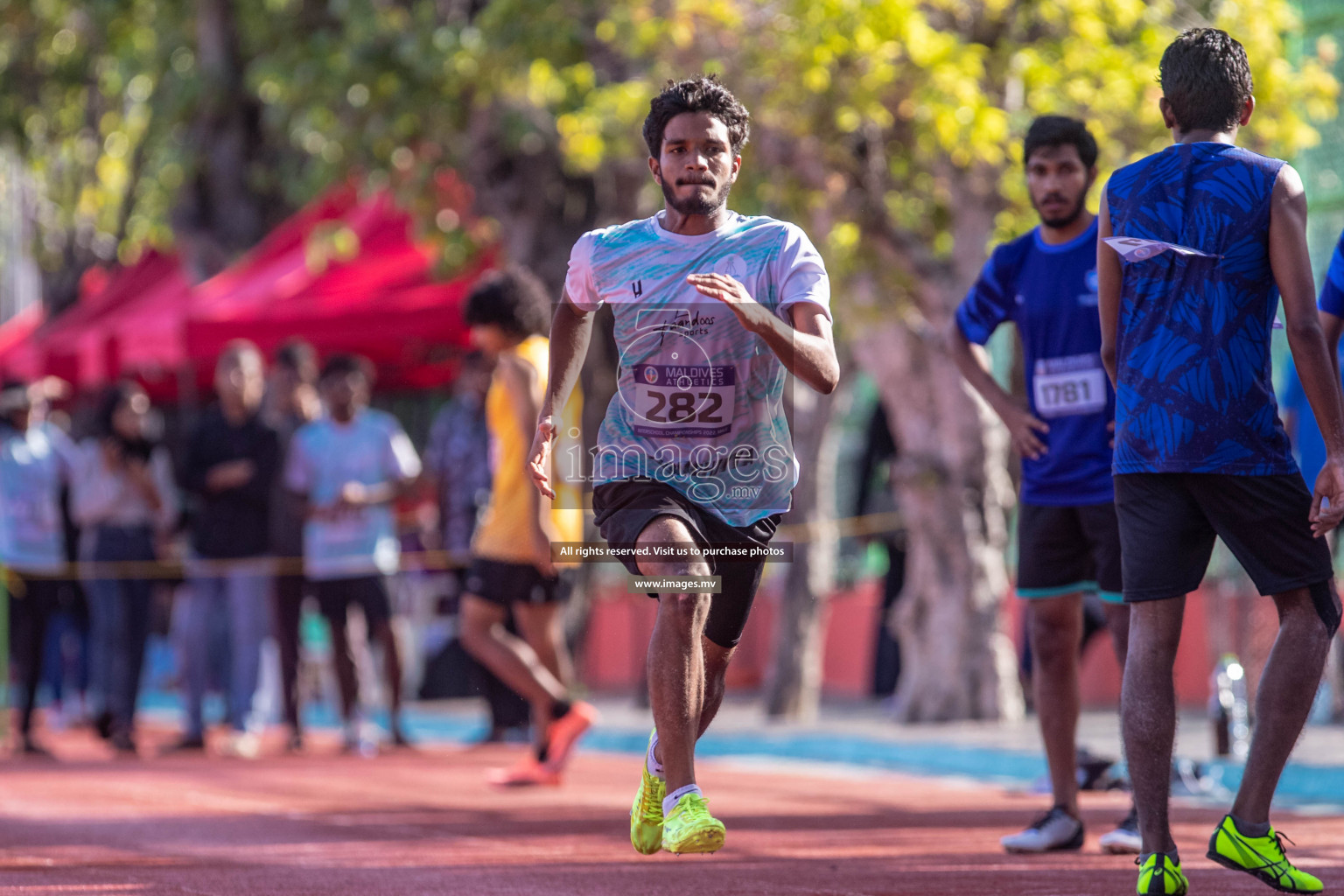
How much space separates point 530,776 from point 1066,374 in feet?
12.3

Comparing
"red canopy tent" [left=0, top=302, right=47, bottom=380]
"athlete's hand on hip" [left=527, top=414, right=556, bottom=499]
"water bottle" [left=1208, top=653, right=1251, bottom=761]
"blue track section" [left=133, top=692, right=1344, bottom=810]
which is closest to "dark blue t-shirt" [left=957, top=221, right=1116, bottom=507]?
"athlete's hand on hip" [left=527, top=414, right=556, bottom=499]

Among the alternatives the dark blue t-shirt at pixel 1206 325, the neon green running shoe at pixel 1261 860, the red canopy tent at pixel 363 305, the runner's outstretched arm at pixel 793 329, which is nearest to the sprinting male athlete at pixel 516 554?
the runner's outstretched arm at pixel 793 329

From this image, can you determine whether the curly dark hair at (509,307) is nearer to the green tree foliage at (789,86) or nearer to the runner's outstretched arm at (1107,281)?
the green tree foliage at (789,86)

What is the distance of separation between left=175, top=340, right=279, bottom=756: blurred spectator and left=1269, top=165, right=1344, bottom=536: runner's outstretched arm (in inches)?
332

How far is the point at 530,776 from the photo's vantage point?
9336mm

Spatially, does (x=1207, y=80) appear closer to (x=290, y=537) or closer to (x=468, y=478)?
(x=468, y=478)

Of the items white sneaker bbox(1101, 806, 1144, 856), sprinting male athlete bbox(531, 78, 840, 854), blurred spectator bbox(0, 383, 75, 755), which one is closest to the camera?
sprinting male athlete bbox(531, 78, 840, 854)

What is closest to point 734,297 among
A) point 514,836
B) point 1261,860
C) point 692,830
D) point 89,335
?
point 692,830

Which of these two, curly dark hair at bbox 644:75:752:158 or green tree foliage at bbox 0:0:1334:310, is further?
green tree foliage at bbox 0:0:1334:310

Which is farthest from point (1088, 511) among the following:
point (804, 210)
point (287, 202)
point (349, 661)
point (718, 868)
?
point (287, 202)

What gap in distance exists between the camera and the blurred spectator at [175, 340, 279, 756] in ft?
41.0

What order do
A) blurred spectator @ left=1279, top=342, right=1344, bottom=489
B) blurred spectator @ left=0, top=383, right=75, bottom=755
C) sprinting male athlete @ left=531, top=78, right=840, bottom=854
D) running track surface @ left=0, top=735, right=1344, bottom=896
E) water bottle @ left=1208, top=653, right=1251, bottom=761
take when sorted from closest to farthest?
sprinting male athlete @ left=531, top=78, right=840, bottom=854
running track surface @ left=0, top=735, right=1344, bottom=896
blurred spectator @ left=1279, top=342, right=1344, bottom=489
water bottle @ left=1208, top=653, right=1251, bottom=761
blurred spectator @ left=0, top=383, right=75, bottom=755

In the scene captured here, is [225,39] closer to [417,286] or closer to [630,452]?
[417,286]

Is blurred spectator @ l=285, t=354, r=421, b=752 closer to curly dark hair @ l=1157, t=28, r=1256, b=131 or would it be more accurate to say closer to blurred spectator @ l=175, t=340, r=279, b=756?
blurred spectator @ l=175, t=340, r=279, b=756
